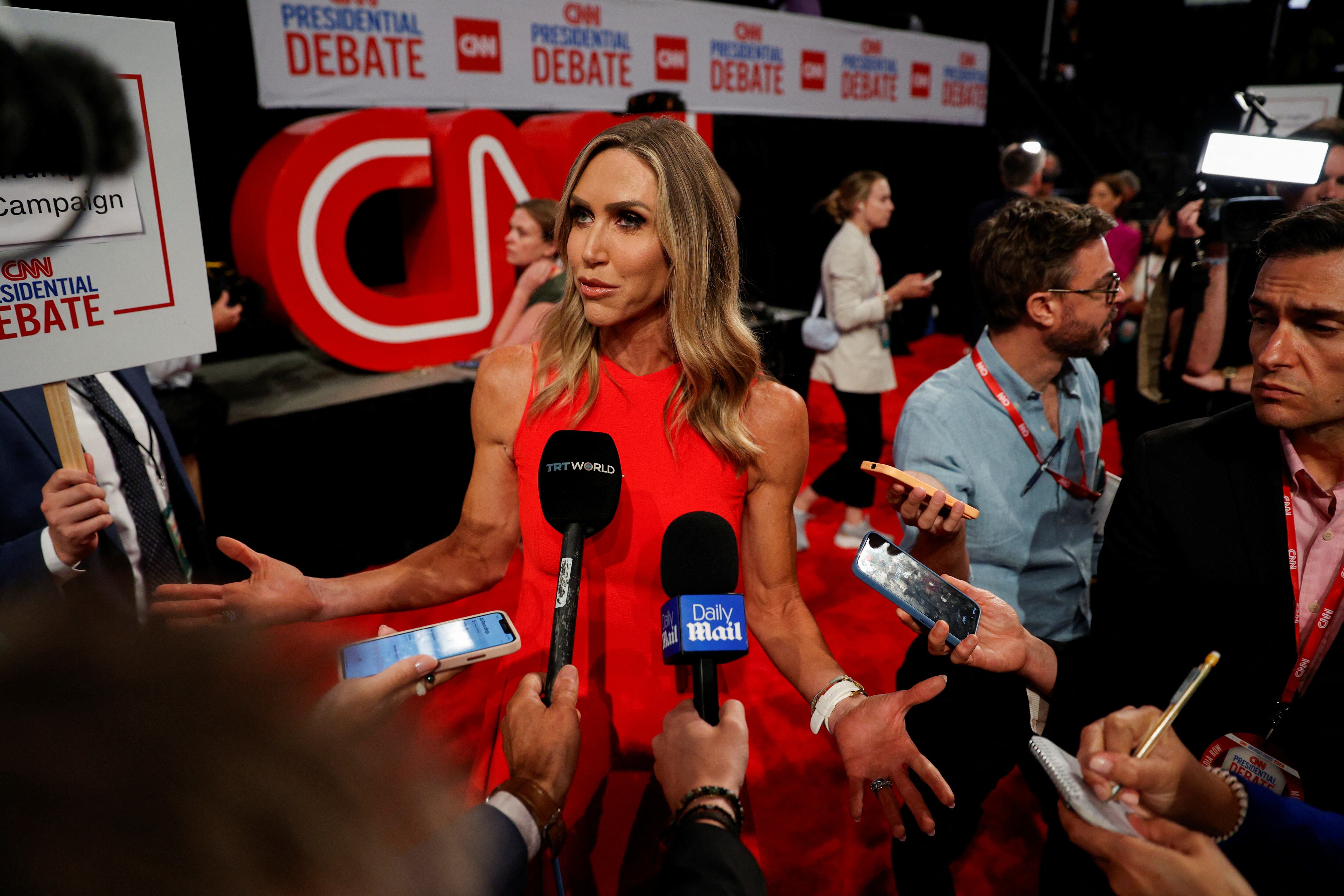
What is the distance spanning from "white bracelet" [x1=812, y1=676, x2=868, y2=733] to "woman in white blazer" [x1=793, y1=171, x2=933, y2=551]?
10.5 ft

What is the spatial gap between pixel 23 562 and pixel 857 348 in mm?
3956

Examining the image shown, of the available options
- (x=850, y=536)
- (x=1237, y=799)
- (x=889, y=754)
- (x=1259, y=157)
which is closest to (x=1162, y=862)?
(x=1237, y=799)

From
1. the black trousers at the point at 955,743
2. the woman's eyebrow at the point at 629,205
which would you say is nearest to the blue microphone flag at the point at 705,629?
the woman's eyebrow at the point at 629,205

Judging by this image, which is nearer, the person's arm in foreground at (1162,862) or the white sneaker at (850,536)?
the person's arm in foreground at (1162,862)

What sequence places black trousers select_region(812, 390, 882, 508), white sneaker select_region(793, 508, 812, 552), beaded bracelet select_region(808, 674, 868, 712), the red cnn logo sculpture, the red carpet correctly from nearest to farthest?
1. beaded bracelet select_region(808, 674, 868, 712)
2. the red carpet
3. the red cnn logo sculpture
4. white sneaker select_region(793, 508, 812, 552)
5. black trousers select_region(812, 390, 882, 508)

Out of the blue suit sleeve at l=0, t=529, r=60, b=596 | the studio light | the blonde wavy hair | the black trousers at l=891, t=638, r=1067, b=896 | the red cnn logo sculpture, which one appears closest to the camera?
the blonde wavy hair

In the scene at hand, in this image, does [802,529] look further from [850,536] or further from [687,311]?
[687,311]

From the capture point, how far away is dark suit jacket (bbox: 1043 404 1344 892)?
58.7 inches

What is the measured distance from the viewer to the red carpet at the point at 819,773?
2609mm

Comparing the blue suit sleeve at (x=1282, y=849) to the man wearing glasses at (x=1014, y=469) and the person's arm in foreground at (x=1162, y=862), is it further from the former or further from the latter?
the man wearing glasses at (x=1014, y=469)

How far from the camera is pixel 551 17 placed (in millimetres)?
Result: 5184

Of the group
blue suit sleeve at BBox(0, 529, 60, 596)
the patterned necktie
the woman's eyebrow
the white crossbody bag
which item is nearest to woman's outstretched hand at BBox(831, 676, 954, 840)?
the woman's eyebrow

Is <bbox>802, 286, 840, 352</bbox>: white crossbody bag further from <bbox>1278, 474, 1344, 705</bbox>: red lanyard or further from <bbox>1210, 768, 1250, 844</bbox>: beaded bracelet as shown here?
<bbox>1210, 768, 1250, 844</bbox>: beaded bracelet

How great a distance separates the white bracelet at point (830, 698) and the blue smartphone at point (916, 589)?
6.7 inches
